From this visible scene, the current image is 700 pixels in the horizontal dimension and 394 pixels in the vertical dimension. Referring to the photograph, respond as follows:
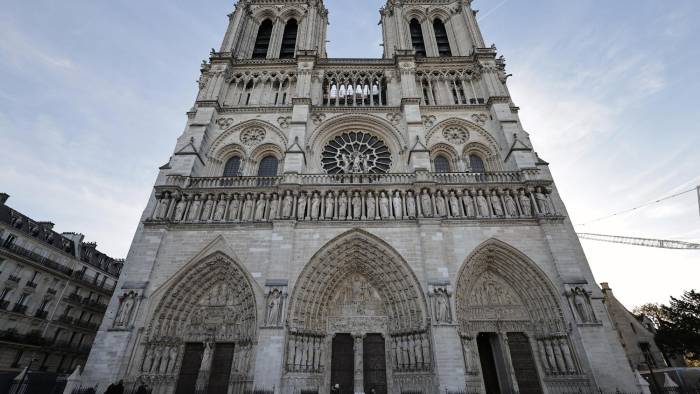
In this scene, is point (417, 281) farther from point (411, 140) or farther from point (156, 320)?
point (156, 320)

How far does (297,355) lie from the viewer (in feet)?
32.6

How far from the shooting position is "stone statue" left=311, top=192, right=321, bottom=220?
11859 mm

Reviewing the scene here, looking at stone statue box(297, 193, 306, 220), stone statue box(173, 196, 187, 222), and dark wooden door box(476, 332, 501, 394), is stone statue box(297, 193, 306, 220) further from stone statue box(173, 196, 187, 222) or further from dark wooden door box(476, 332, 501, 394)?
dark wooden door box(476, 332, 501, 394)

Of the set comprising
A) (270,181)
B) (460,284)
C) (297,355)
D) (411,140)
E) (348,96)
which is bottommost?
(297,355)

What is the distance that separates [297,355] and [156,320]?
4.70 m

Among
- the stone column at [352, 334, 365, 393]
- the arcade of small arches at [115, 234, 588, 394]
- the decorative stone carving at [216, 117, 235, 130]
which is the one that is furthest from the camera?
the decorative stone carving at [216, 117, 235, 130]

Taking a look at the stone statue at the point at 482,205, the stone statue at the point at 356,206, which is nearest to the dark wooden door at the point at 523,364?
the stone statue at the point at 482,205

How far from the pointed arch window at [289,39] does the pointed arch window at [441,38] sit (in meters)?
8.87

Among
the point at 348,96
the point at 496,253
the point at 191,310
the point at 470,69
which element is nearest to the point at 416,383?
the point at 496,253

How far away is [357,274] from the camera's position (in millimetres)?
11875

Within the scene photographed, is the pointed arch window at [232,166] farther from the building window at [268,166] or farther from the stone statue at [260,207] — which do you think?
the stone statue at [260,207]

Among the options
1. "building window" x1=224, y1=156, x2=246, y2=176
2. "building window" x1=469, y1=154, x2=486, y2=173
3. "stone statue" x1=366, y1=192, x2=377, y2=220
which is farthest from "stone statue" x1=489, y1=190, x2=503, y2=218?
"building window" x1=224, y1=156, x2=246, y2=176

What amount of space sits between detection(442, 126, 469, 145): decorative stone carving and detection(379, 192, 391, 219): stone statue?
513 centimetres

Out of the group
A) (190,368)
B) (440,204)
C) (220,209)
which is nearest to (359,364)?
(190,368)
